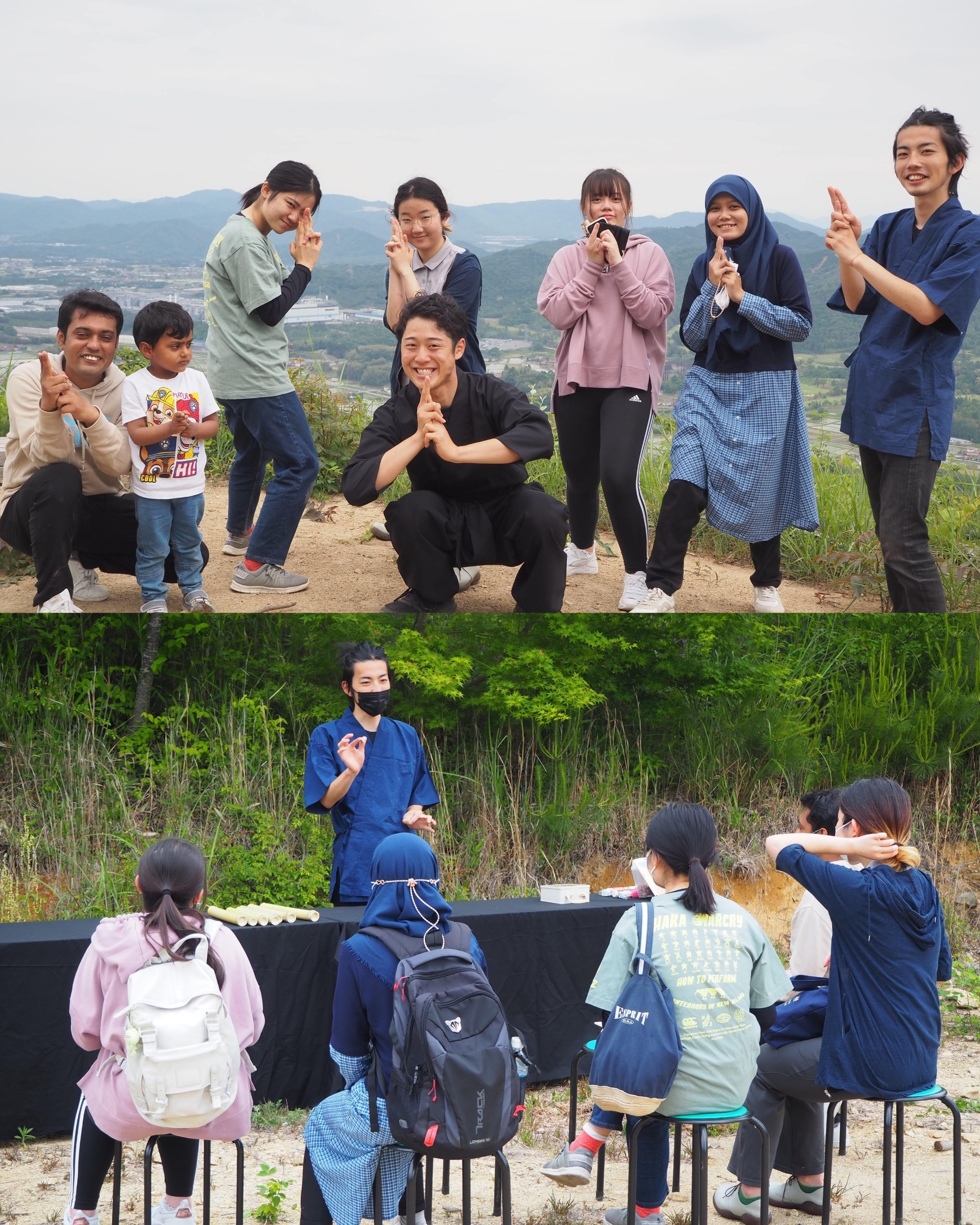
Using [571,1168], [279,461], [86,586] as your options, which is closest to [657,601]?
[279,461]

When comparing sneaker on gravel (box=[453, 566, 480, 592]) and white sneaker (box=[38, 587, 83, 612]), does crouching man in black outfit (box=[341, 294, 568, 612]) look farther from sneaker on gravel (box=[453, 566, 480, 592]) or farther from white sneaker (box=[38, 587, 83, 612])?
white sneaker (box=[38, 587, 83, 612])

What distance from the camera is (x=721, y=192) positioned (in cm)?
426

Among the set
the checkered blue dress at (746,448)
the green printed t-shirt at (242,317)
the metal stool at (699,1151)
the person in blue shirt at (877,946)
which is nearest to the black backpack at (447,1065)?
the metal stool at (699,1151)

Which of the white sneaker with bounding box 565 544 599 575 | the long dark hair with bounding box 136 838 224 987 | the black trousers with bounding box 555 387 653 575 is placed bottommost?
the long dark hair with bounding box 136 838 224 987

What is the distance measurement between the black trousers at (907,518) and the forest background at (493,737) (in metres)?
2.28

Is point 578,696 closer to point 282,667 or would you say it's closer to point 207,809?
point 282,667

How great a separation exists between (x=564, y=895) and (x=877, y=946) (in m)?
1.60

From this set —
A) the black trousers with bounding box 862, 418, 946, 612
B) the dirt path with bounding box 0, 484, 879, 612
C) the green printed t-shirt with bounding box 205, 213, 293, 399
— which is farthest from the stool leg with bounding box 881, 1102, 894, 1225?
the green printed t-shirt with bounding box 205, 213, 293, 399

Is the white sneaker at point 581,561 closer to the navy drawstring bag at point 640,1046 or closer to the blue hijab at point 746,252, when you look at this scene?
the blue hijab at point 746,252

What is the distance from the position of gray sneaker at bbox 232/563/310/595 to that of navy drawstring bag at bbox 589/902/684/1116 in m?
2.69

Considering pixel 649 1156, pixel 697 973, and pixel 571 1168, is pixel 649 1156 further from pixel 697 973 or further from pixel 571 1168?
pixel 697 973

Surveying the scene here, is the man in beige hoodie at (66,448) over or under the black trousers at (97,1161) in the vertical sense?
over

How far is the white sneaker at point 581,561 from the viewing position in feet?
17.6

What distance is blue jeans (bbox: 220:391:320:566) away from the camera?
467 cm
